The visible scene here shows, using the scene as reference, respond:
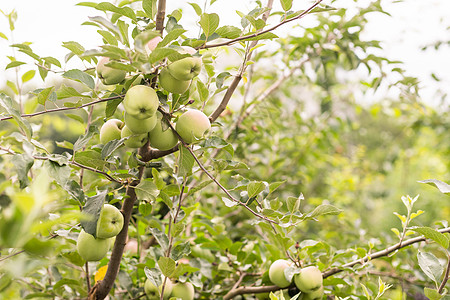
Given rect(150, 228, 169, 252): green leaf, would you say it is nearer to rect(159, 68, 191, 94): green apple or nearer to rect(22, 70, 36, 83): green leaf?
rect(159, 68, 191, 94): green apple

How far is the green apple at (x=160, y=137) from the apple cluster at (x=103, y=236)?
0.13 metres

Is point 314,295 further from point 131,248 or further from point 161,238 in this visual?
point 131,248

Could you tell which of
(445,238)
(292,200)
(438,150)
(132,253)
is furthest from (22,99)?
(438,150)

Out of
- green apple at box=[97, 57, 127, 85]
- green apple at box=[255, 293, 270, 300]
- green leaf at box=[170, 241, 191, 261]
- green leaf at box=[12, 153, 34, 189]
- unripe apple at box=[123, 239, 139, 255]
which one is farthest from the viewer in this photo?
unripe apple at box=[123, 239, 139, 255]

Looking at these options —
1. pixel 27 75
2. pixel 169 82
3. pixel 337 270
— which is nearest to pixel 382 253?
pixel 337 270

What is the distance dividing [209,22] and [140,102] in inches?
6.6

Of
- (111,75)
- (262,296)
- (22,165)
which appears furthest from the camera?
(262,296)

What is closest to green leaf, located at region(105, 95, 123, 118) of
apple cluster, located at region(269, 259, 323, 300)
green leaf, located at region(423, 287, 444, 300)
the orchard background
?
the orchard background

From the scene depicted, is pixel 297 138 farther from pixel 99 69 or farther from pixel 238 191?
pixel 99 69

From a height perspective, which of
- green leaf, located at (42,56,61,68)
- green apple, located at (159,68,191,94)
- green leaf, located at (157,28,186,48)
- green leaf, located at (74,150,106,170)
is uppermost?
green leaf, located at (157,28,186,48)

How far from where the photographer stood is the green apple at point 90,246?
0.63m

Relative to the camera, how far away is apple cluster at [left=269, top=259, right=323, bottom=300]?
2.37 ft

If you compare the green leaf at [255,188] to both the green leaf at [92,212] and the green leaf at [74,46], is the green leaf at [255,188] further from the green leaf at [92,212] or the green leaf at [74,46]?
the green leaf at [74,46]

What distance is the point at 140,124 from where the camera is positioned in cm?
55
